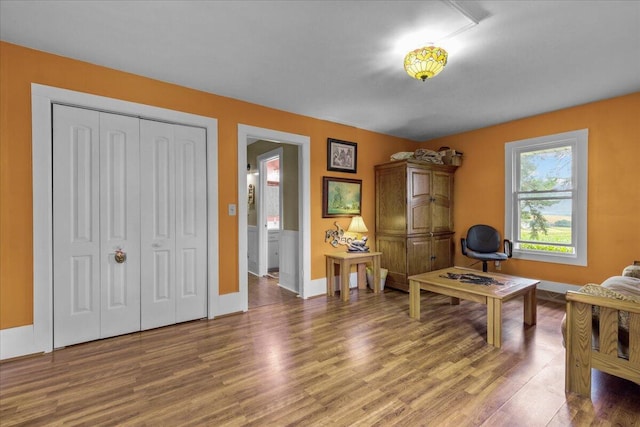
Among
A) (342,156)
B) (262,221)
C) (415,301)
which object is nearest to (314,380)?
(415,301)

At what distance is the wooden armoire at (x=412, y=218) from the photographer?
4.30 meters

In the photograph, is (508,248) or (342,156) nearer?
(508,248)

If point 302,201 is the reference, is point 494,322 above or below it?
below

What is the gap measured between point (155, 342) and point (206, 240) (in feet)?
3.51

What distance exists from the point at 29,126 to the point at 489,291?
4113 mm

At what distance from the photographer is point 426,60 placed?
225 cm

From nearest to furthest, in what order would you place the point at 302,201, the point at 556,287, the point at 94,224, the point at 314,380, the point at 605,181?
the point at 314,380 → the point at 94,224 → the point at 605,181 → the point at 556,287 → the point at 302,201

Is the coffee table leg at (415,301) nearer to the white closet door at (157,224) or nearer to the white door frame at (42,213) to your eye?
the white closet door at (157,224)

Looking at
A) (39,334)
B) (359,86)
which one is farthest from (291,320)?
(359,86)

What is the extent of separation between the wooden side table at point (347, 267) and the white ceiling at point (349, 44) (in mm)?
2041

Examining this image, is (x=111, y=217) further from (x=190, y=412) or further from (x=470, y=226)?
(x=470, y=226)

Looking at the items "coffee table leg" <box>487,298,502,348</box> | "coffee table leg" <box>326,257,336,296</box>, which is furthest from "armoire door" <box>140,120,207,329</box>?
"coffee table leg" <box>487,298,502,348</box>

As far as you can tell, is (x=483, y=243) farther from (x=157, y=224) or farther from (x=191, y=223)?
(x=157, y=224)

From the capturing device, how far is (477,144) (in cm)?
471
